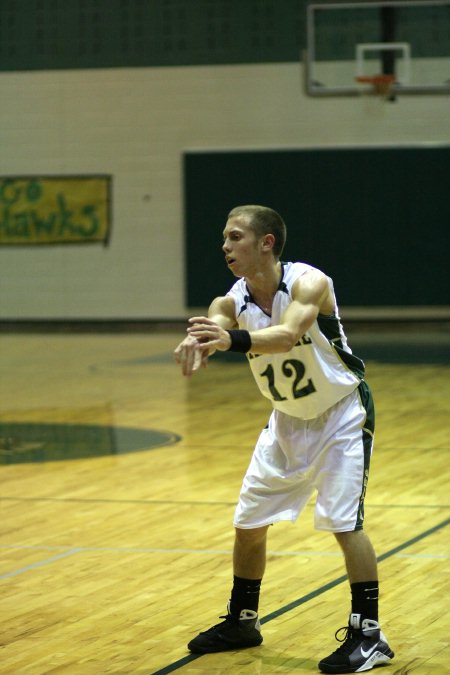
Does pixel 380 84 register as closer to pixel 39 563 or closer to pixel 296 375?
pixel 39 563

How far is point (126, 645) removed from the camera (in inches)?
192

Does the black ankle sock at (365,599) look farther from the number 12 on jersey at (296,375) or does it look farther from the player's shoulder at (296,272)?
the player's shoulder at (296,272)

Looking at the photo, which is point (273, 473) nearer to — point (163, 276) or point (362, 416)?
point (362, 416)

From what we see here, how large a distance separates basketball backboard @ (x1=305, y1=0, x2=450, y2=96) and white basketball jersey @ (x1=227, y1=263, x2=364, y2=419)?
14018 mm

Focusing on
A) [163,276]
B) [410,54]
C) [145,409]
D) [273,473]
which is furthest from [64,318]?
[273,473]

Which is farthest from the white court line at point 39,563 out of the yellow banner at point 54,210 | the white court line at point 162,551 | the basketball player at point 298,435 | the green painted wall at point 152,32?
the yellow banner at point 54,210

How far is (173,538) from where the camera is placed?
683cm

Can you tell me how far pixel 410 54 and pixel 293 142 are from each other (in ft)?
8.67

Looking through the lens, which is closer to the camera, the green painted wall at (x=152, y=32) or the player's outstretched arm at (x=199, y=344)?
the player's outstretched arm at (x=199, y=344)

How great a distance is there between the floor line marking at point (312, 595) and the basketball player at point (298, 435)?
154mm

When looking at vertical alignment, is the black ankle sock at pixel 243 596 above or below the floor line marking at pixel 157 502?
above

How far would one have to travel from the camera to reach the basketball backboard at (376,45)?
18.7m

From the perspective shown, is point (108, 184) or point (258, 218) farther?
point (108, 184)

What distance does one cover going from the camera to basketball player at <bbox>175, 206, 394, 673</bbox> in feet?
15.1
